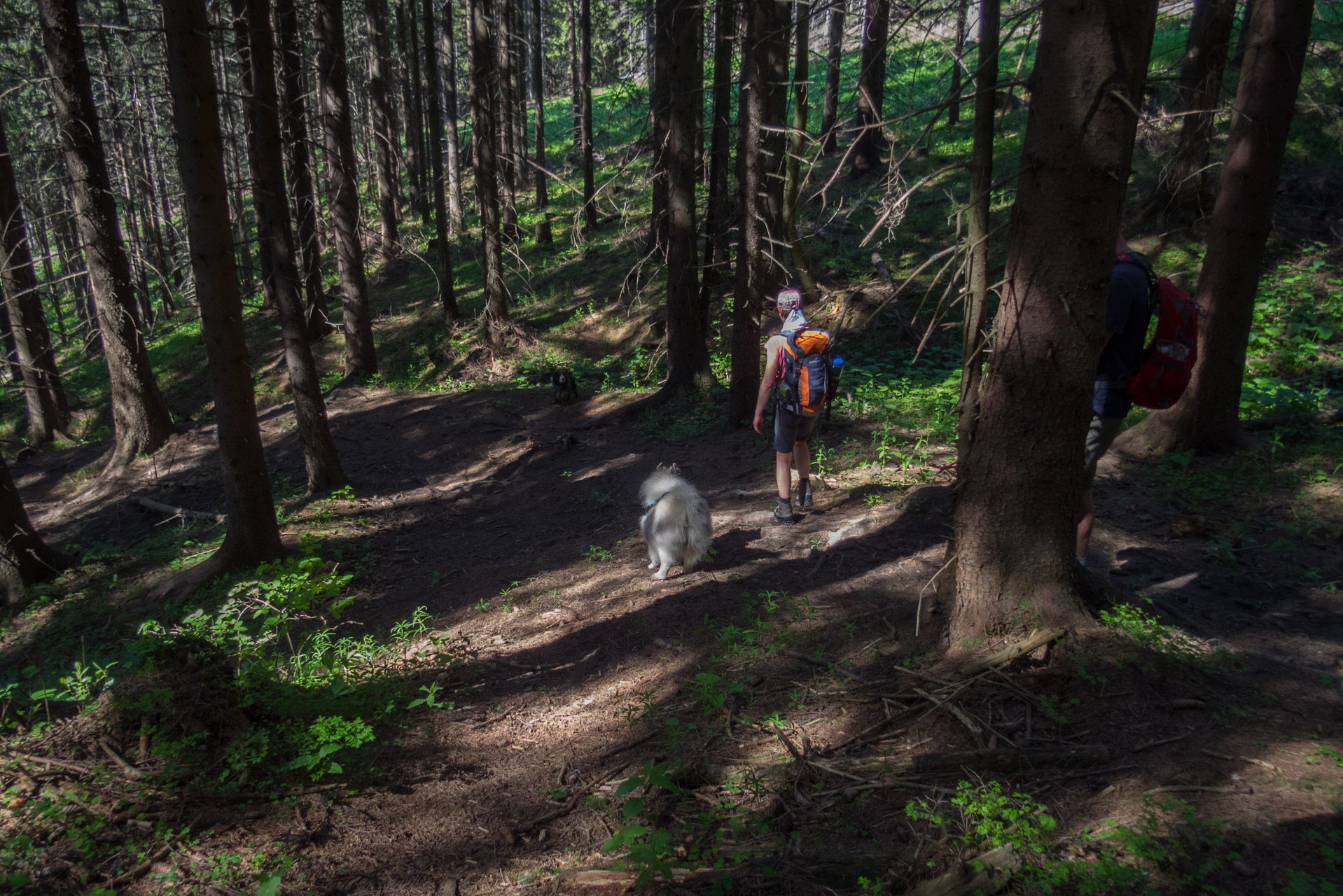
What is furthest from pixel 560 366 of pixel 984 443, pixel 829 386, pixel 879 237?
pixel 984 443

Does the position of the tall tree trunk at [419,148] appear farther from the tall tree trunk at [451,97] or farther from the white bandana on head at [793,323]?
the white bandana on head at [793,323]

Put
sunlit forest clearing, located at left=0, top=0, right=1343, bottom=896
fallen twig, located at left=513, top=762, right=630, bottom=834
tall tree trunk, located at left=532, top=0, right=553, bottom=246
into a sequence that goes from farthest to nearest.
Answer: tall tree trunk, located at left=532, top=0, right=553, bottom=246 < fallen twig, located at left=513, top=762, right=630, bottom=834 < sunlit forest clearing, located at left=0, top=0, right=1343, bottom=896

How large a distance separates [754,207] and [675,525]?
16.8 feet

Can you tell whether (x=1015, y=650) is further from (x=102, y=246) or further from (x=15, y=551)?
(x=102, y=246)

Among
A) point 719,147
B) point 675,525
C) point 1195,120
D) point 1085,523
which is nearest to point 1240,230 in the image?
point 1085,523

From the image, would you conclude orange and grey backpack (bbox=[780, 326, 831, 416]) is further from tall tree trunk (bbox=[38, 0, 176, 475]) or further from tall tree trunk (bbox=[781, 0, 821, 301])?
tall tree trunk (bbox=[38, 0, 176, 475])

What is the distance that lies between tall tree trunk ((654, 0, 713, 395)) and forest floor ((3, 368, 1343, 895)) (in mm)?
4299

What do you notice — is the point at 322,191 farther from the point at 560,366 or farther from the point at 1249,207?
the point at 1249,207

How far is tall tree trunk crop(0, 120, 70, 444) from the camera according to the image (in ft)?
42.9

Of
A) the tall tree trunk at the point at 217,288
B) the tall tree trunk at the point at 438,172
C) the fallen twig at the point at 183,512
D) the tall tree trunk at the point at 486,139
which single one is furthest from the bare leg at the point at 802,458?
the tall tree trunk at the point at 486,139

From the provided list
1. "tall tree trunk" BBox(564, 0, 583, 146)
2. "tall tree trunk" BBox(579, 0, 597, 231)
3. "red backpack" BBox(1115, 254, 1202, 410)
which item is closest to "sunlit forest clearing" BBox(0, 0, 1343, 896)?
"red backpack" BBox(1115, 254, 1202, 410)

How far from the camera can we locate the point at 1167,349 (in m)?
4.48

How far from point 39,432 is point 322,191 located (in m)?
9.70

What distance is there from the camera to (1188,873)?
243 centimetres
